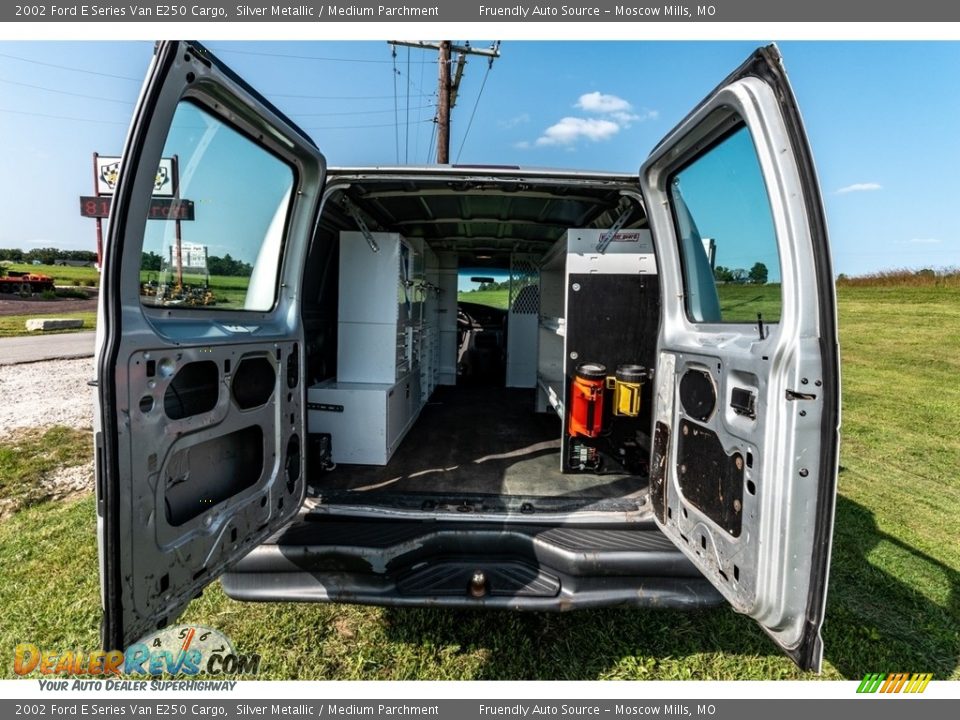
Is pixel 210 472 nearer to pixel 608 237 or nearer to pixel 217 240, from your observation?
pixel 217 240

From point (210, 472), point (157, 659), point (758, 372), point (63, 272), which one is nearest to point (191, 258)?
point (210, 472)

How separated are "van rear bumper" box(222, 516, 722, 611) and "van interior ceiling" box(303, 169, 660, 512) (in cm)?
36

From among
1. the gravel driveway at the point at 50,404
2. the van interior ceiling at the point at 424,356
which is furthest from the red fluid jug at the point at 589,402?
the gravel driveway at the point at 50,404

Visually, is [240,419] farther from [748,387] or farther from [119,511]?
[748,387]

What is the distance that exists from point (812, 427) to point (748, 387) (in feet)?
0.73

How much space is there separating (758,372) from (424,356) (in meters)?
4.04

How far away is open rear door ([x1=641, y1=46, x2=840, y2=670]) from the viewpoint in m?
1.31

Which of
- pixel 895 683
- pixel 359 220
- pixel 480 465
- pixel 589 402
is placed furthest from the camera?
pixel 359 220

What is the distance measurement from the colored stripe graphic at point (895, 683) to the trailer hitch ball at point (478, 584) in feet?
5.62

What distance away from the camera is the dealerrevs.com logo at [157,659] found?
2.00 meters

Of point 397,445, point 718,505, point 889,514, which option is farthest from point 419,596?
point 889,514

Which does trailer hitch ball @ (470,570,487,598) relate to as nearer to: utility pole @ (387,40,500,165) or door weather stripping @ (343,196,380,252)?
door weather stripping @ (343,196,380,252)

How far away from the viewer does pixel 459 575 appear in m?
1.93

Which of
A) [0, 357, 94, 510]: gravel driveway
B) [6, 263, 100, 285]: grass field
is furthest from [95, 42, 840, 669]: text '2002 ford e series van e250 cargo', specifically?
[6, 263, 100, 285]: grass field
